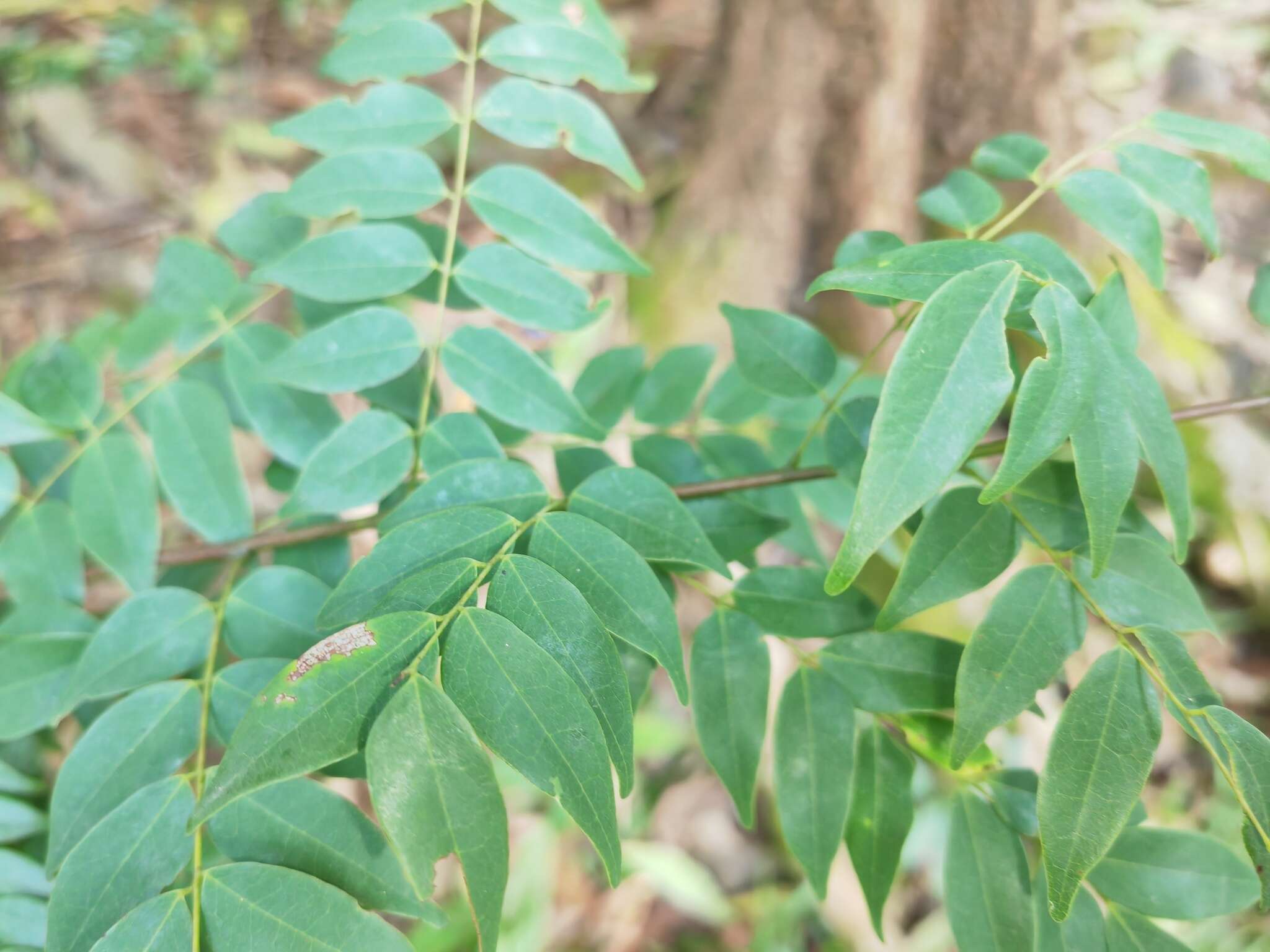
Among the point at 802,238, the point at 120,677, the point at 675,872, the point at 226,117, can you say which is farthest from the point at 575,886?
the point at 226,117

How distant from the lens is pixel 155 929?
0.53 m

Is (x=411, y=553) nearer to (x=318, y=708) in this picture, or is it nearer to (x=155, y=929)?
(x=318, y=708)

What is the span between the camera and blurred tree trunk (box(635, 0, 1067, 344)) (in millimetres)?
1699

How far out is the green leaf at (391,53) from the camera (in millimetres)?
788

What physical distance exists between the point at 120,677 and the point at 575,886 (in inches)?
48.8

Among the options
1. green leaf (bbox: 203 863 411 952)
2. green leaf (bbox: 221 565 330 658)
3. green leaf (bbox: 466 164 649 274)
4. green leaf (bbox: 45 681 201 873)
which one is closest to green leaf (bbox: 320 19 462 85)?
green leaf (bbox: 466 164 649 274)

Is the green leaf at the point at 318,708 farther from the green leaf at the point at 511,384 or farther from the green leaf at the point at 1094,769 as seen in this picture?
the green leaf at the point at 1094,769

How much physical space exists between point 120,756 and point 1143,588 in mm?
846

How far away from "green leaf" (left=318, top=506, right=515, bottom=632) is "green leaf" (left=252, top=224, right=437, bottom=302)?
31cm

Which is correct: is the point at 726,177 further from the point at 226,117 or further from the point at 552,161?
the point at 226,117

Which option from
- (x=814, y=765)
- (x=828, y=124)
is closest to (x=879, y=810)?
(x=814, y=765)

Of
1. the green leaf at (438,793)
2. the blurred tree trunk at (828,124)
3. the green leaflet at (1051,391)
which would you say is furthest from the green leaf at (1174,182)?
the blurred tree trunk at (828,124)

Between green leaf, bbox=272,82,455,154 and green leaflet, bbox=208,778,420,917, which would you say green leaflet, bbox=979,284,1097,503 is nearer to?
green leaflet, bbox=208,778,420,917

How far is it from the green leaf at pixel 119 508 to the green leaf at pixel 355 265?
25 cm
